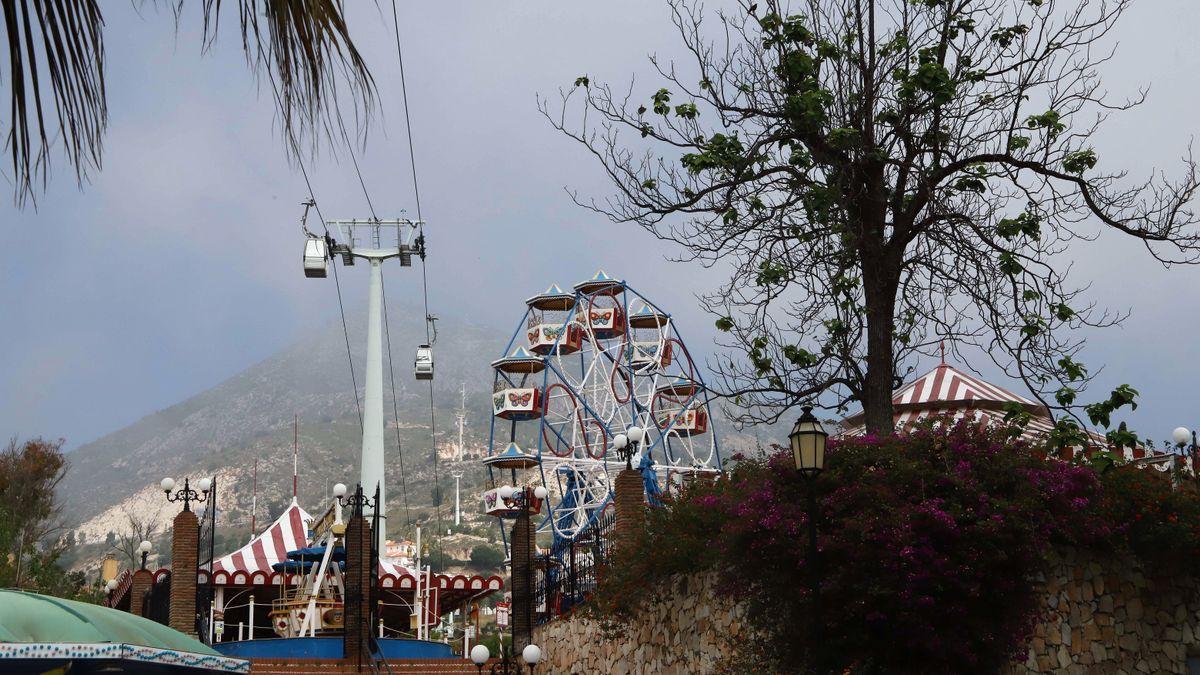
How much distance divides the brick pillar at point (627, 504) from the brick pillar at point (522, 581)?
10.6ft

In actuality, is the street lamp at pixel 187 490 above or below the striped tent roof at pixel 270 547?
above

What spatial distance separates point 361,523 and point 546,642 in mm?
4291

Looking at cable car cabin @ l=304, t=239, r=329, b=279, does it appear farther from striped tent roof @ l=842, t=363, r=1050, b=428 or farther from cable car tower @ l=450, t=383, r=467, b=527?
cable car tower @ l=450, t=383, r=467, b=527

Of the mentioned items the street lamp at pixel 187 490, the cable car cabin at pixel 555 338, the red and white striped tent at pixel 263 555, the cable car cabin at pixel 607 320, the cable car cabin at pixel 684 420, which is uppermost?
the cable car cabin at pixel 607 320

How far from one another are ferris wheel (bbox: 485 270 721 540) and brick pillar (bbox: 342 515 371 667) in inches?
620

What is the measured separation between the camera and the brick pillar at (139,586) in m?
27.3

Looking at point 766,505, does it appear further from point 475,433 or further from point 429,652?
point 475,433

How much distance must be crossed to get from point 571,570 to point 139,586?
12999 mm

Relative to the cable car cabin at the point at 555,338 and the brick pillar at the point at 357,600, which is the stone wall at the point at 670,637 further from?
the cable car cabin at the point at 555,338

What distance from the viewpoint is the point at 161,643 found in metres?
9.12

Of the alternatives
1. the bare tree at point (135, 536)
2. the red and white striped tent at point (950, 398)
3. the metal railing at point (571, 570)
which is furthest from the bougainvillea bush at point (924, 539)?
the bare tree at point (135, 536)

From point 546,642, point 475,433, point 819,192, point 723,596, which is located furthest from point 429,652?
point 475,433

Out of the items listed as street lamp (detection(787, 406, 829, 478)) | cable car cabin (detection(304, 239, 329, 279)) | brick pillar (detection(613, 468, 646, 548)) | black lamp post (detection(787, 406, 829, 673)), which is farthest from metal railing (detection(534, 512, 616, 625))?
cable car cabin (detection(304, 239, 329, 279))

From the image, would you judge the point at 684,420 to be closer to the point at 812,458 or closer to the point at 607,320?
the point at 607,320
